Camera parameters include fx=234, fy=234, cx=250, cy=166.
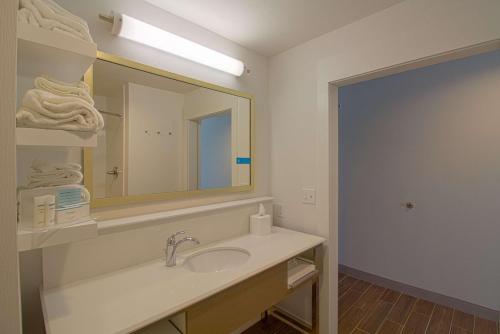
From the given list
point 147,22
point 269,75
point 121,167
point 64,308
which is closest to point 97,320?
point 64,308

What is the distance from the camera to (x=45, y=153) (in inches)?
40.3

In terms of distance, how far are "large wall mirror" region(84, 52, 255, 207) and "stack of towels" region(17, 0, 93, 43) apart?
1.13 feet

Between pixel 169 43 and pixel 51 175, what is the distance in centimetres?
92

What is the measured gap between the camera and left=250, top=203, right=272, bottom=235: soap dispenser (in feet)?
5.47

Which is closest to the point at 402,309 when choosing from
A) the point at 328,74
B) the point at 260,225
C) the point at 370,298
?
the point at 370,298

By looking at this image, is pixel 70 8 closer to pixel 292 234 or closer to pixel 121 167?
pixel 121 167

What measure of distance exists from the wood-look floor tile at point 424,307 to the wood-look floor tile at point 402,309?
0.12ft

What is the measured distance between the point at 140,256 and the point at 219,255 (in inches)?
18.1

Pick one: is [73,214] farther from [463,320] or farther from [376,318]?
[463,320]

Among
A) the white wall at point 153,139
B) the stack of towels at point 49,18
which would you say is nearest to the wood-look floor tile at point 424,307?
the white wall at point 153,139

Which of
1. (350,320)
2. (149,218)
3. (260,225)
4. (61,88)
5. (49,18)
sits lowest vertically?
(350,320)

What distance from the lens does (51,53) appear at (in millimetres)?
767

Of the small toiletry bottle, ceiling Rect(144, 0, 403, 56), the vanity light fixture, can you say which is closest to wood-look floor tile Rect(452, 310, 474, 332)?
ceiling Rect(144, 0, 403, 56)

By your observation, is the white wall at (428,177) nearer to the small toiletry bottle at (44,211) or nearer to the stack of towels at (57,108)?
the stack of towels at (57,108)
